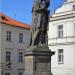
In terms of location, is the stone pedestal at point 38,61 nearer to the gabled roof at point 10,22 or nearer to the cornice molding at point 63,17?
the cornice molding at point 63,17

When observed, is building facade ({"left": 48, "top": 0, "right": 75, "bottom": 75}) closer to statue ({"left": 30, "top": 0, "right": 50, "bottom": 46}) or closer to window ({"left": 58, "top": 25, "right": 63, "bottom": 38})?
window ({"left": 58, "top": 25, "right": 63, "bottom": 38})

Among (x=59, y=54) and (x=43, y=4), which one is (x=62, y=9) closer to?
(x=59, y=54)

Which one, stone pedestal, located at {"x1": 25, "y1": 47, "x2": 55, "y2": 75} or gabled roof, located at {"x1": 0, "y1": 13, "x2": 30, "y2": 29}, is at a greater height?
gabled roof, located at {"x1": 0, "y1": 13, "x2": 30, "y2": 29}

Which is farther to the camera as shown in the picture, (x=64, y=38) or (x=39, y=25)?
(x=64, y=38)

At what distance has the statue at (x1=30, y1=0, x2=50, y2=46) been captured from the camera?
12.4 m

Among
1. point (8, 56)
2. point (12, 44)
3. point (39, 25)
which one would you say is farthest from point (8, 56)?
point (39, 25)

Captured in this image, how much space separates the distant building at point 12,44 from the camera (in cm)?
3322

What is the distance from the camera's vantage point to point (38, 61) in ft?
39.4

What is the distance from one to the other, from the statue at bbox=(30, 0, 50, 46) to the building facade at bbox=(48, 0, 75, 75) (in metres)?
18.9

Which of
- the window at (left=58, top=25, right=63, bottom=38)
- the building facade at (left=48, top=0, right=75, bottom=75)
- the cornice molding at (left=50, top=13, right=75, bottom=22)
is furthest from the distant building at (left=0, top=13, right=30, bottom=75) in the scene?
the window at (left=58, top=25, right=63, bottom=38)

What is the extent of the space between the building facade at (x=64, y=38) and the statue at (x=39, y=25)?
742 inches

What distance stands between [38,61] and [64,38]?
66.8 ft

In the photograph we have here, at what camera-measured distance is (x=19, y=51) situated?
35.1 meters

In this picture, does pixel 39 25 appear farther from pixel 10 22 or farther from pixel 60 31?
pixel 10 22
